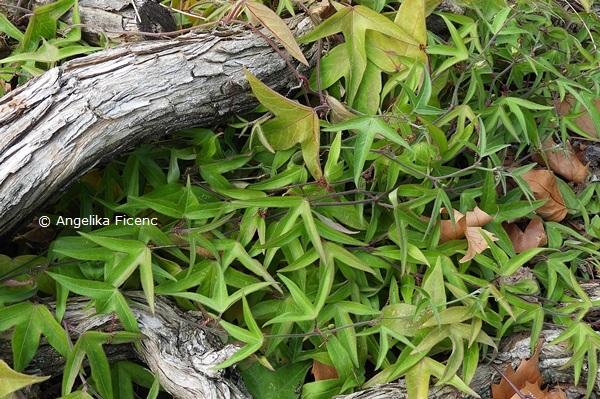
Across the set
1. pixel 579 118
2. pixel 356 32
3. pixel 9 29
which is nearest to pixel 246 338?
pixel 356 32

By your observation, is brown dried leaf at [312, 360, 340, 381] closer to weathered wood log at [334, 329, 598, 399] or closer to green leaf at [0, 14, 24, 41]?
weathered wood log at [334, 329, 598, 399]

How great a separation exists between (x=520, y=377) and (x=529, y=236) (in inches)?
15.9

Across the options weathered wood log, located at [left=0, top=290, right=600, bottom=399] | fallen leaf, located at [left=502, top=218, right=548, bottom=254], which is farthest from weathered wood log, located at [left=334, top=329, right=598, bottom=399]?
fallen leaf, located at [left=502, top=218, right=548, bottom=254]

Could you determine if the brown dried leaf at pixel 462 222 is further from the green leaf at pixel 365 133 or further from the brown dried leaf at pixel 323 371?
the brown dried leaf at pixel 323 371

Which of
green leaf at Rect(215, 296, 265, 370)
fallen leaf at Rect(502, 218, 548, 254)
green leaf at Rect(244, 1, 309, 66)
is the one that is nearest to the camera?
green leaf at Rect(215, 296, 265, 370)

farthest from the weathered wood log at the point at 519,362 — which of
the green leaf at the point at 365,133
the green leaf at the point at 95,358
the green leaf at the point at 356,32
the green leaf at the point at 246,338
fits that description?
the green leaf at the point at 356,32

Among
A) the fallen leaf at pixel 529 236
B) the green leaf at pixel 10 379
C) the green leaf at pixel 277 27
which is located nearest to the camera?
the green leaf at pixel 10 379

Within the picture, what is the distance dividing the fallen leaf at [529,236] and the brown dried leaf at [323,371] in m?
0.62

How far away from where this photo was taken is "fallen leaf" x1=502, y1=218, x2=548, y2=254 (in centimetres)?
168

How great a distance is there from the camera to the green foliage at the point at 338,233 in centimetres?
142

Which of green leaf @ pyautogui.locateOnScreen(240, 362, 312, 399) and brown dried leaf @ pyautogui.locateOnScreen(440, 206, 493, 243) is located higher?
brown dried leaf @ pyautogui.locateOnScreen(440, 206, 493, 243)

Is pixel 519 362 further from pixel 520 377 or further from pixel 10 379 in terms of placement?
pixel 10 379

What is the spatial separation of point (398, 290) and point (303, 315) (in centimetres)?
30

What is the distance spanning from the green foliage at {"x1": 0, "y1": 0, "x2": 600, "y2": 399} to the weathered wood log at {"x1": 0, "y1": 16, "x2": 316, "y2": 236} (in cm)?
11
